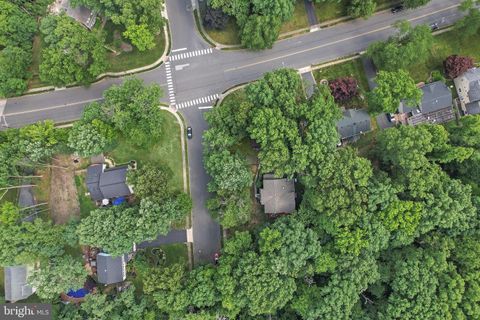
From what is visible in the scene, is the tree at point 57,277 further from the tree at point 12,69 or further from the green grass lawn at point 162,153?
the tree at point 12,69

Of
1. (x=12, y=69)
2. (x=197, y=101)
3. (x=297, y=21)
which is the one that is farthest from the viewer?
(x=297, y=21)

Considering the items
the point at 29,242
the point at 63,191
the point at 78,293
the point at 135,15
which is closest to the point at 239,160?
the point at 135,15

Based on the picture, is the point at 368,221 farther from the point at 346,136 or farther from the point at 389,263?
the point at 346,136

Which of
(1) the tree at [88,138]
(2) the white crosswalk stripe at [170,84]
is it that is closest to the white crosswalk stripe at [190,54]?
(2) the white crosswalk stripe at [170,84]

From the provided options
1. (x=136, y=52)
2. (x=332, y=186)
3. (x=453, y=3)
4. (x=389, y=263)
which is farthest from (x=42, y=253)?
(x=453, y=3)

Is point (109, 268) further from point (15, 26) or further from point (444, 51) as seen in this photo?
point (444, 51)

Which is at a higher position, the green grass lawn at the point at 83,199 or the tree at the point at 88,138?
the tree at the point at 88,138
